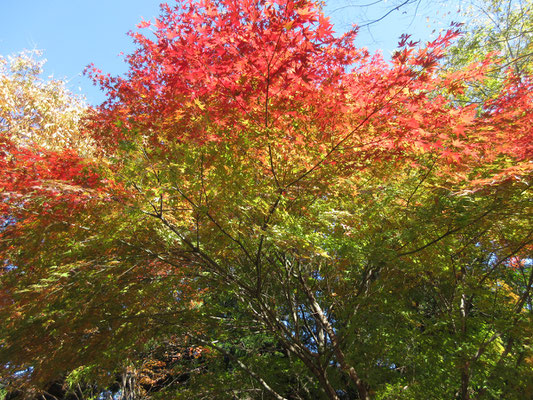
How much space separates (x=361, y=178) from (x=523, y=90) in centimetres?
250

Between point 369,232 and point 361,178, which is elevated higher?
→ point 361,178

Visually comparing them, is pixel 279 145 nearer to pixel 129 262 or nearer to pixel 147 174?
pixel 147 174

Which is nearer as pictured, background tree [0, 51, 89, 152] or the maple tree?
the maple tree

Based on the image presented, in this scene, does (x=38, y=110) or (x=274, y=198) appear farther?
(x=38, y=110)

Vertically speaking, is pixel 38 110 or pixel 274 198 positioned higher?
pixel 38 110

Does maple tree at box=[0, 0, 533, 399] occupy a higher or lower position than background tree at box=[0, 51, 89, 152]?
lower

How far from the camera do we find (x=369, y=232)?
144 inches

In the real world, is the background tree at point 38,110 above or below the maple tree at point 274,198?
above

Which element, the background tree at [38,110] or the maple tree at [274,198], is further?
the background tree at [38,110]

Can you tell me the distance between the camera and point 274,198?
9.55 feet

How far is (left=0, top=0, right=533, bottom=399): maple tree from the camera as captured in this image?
264cm

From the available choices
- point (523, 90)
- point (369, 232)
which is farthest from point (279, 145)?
point (523, 90)

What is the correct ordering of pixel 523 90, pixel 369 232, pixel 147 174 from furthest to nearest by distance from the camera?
pixel 523 90 → pixel 369 232 → pixel 147 174

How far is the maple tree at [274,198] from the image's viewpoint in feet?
8.66
